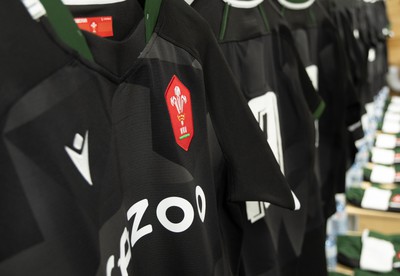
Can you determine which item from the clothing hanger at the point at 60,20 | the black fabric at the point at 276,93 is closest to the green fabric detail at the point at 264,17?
the black fabric at the point at 276,93

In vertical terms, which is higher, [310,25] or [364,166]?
[310,25]

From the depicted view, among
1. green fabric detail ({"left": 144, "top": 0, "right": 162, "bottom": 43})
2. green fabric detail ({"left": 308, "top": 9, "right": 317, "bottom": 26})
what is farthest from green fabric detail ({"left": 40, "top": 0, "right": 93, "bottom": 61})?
green fabric detail ({"left": 308, "top": 9, "right": 317, "bottom": 26})

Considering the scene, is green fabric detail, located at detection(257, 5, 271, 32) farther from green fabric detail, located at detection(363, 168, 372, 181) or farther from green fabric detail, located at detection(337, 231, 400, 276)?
green fabric detail, located at detection(363, 168, 372, 181)

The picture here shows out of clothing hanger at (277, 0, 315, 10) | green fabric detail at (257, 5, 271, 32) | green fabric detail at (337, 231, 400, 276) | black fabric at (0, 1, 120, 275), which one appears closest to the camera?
black fabric at (0, 1, 120, 275)

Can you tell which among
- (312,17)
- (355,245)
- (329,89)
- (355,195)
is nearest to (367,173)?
(355,195)

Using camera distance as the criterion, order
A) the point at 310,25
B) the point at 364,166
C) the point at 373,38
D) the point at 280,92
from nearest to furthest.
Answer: the point at 280,92
the point at 310,25
the point at 364,166
the point at 373,38

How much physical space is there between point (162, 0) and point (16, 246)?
0.36m

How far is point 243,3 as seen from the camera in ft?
2.69

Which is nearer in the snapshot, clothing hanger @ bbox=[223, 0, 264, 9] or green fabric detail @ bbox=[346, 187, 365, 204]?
clothing hanger @ bbox=[223, 0, 264, 9]

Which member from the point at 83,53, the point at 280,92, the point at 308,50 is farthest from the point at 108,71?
the point at 308,50

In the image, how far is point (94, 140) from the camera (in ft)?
1.52

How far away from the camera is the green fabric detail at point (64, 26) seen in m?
0.43

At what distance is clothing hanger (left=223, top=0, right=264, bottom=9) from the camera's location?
0.79m

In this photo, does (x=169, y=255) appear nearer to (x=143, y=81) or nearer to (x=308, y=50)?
(x=143, y=81)
